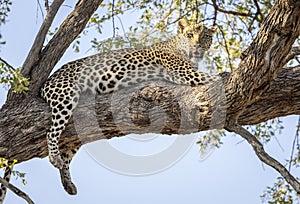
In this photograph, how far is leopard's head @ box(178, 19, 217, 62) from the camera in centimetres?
765

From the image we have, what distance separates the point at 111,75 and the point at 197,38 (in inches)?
52.1

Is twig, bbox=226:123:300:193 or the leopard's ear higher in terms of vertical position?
the leopard's ear

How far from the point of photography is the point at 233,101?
229 inches

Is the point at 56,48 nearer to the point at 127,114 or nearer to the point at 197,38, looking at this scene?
the point at 127,114

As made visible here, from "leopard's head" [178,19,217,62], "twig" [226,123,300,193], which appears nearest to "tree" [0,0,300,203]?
"twig" [226,123,300,193]

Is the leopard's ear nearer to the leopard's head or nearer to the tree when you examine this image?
the leopard's head

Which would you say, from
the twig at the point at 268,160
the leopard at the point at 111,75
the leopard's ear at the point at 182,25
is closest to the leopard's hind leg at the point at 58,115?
the leopard at the point at 111,75

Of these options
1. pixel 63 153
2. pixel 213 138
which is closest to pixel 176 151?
pixel 213 138

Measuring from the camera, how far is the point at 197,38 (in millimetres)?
7691

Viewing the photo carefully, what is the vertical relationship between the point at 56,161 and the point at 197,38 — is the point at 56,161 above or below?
below

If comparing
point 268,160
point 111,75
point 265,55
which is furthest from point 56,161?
point 265,55

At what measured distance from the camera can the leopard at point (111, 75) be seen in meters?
6.41

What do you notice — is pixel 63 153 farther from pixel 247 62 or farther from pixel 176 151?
pixel 247 62

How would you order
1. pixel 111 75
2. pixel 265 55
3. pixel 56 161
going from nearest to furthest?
1. pixel 265 55
2. pixel 56 161
3. pixel 111 75
